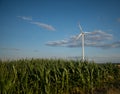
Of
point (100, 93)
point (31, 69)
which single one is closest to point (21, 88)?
point (31, 69)

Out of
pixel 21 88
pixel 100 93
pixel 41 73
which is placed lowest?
pixel 100 93

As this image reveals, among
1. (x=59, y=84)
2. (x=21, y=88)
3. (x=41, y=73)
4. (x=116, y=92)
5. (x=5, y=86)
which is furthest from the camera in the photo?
(x=116, y=92)

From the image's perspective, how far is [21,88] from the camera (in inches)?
493

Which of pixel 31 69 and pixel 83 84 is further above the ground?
pixel 31 69

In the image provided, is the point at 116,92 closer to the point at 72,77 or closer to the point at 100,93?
the point at 100,93

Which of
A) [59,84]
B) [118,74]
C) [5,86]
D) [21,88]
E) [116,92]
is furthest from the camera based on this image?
[118,74]

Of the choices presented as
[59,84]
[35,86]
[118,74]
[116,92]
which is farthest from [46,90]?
[118,74]

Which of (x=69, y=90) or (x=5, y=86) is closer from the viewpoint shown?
(x=5, y=86)

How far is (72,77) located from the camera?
17.2m

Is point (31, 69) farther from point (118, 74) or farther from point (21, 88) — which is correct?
point (118, 74)

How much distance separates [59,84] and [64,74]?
3.19ft

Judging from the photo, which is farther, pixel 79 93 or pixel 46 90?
pixel 79 93

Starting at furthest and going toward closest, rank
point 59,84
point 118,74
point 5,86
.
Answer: point 118,74 → point 59,84 → point 5,86

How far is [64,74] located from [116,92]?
4.74 m
